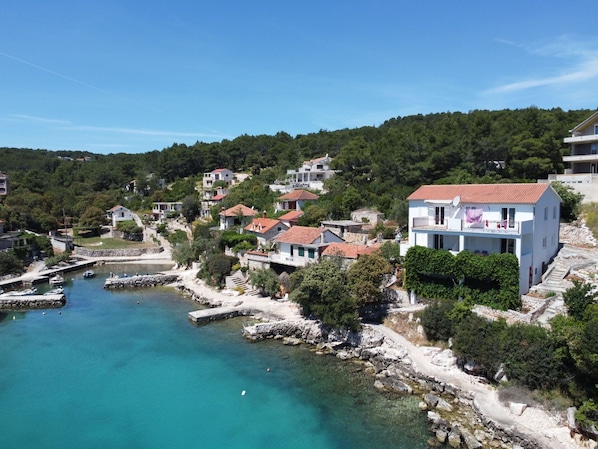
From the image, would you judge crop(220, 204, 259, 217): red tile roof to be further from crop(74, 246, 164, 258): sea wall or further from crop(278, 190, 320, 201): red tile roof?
crop(74, 246, 164, 258): sea wall

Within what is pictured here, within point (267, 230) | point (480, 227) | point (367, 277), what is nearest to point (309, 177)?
point (267, 230)

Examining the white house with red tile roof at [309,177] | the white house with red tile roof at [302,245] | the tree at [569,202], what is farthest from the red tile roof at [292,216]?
the tree at [569,202]

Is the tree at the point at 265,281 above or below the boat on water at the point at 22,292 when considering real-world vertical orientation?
above

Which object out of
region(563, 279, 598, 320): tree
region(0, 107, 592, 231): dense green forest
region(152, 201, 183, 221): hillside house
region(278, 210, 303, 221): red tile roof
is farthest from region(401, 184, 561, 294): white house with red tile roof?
region(152, 201, 183, 221): hillside house

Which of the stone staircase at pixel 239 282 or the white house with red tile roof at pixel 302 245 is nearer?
the white house with red tile roof at pixel 302 245

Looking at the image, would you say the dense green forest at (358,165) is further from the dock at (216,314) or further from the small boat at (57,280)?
the small boat at (57,280)

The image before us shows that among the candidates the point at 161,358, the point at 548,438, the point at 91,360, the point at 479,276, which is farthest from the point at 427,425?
the point at 91,360
